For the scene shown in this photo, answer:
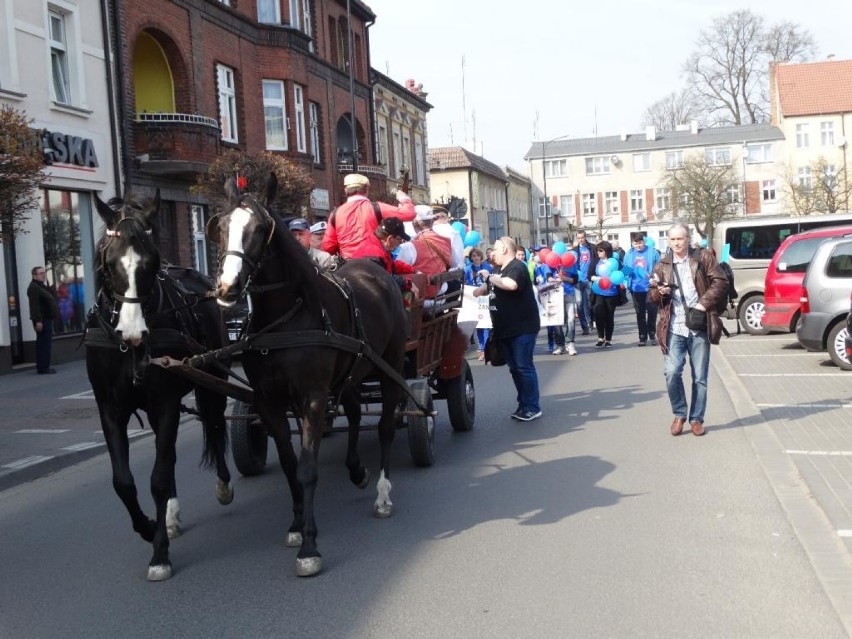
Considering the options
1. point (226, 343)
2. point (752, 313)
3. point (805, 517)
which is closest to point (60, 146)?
point (752, 313)

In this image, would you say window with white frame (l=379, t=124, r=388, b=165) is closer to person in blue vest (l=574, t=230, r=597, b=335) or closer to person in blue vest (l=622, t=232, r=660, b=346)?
person in blue vest (l=574, t=230, r=597, b=335)

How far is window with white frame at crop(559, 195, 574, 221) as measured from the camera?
93438 millimetres

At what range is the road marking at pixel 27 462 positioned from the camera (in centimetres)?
898

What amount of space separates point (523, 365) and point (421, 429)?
9.14ft

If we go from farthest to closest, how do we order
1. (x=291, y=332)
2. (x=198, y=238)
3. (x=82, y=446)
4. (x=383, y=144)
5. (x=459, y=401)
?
(x=383, y=144), (x=198, y=238), (x=82, y=446), (x=459, y=401), (x=291, y=332)

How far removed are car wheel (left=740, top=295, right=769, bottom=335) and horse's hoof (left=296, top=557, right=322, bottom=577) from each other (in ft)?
56.8

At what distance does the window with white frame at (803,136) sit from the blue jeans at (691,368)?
260 feet

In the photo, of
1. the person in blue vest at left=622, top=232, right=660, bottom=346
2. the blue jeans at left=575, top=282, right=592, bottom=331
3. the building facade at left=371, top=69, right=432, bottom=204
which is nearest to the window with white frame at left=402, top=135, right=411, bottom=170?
the building facade at left=371, top=69, right=432, bottom=204

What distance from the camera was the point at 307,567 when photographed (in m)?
5.40

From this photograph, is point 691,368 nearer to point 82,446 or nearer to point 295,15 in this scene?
point 82,446

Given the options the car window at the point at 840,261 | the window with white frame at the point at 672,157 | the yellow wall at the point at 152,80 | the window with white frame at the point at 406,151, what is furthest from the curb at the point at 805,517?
the window with white frame at the point at 672,157

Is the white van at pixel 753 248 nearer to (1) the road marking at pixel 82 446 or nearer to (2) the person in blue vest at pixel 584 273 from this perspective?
(2) the person in blue vest at pixel 584 273

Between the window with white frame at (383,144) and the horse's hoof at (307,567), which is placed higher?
the window with white frame at (383,144)

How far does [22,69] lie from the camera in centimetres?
1867
